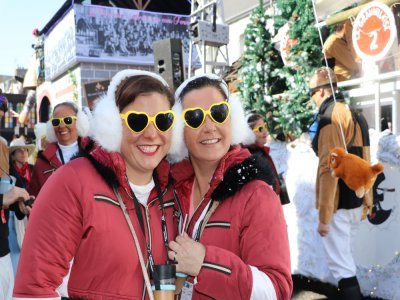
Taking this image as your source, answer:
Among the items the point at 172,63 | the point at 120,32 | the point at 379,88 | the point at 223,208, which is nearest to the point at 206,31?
the point at 172,63

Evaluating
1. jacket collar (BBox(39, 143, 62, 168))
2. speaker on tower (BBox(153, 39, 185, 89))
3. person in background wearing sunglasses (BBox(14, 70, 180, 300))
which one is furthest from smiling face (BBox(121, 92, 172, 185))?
speaker on tower (BBox(153, 39, 185, 89))

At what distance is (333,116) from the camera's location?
3.69 metres

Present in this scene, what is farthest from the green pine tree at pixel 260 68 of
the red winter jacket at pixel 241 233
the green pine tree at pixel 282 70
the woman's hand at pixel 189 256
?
the woman's hand at pixel 189 256

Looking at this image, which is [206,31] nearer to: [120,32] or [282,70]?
[120,32]

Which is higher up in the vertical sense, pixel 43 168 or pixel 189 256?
pixel 43 168

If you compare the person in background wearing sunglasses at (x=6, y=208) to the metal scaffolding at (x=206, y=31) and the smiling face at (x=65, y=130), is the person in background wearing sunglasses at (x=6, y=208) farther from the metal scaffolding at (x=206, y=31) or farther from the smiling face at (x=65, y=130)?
the metal scaffolding at (x=206, y=31)

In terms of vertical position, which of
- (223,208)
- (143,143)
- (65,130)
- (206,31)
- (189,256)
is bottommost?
(189,256)

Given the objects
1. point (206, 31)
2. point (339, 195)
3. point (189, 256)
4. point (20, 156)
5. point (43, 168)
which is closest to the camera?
point (189, 256)

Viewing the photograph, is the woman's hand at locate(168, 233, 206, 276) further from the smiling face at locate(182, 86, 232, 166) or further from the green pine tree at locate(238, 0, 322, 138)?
the green pine tree at locate(238, 0, 322, 138)

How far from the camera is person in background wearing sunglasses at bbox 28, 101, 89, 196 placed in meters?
3.92

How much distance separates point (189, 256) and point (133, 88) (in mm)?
618

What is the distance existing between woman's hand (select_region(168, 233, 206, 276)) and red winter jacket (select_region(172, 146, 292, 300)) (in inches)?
0.8

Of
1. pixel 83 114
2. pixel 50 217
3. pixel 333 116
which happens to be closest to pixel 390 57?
pixel 333 116

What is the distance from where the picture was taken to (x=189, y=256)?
1463mm
